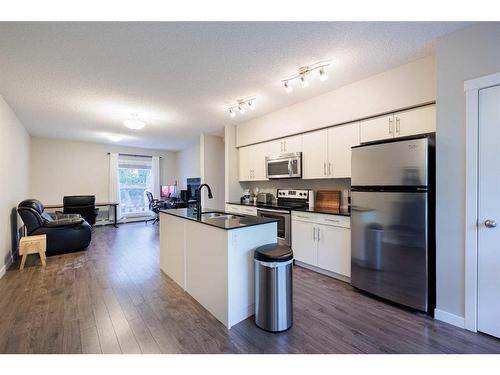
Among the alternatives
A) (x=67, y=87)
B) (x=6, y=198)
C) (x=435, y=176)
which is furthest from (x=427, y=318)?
(x=6, y=198)

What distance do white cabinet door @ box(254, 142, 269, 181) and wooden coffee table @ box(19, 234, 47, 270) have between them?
146 inches

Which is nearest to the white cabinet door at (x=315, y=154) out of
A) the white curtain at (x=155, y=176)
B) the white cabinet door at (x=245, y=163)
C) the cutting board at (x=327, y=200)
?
the cutting board at (x=327, y=200)

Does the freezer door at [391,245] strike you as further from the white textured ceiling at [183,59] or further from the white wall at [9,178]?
the white wall at [9,178]

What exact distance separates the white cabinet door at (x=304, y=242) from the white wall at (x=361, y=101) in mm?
1508

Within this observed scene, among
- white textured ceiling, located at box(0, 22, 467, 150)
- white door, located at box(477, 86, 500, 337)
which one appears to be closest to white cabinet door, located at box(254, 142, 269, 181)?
white textured ceiling, located at box(0, 22, 467, 150)

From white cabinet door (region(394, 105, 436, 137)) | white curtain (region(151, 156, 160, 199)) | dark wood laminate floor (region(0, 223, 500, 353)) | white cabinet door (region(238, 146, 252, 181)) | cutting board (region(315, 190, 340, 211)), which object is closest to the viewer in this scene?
dark wood laminate floor (region(0, 223, 500, 353))

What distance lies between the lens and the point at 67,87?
2.96 meters

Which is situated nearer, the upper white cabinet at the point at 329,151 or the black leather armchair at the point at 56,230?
the upper white cabinet at the point at 329,151

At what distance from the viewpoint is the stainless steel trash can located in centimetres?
190

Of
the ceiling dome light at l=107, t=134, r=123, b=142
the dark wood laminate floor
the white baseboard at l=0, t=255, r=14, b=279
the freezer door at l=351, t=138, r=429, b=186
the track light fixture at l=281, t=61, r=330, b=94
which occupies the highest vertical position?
the ceiling dome light at l=107, t=134, r=123, b=142

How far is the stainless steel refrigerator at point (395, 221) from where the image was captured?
211 cm

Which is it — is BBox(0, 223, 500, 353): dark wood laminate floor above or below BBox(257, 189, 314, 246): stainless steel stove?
below

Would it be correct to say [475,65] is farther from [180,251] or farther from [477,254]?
[180,251]

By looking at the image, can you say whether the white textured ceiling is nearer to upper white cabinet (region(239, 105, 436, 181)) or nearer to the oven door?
upper white cabinet (region(239, 105, 436, 181))
